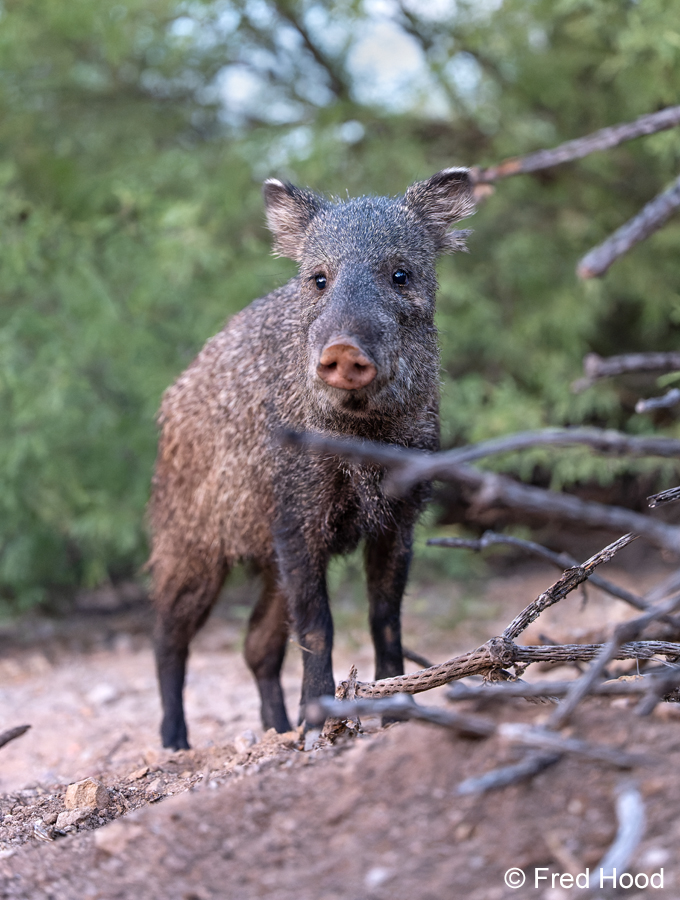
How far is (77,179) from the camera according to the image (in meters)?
6.43

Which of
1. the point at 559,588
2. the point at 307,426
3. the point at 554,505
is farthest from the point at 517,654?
the point at 307,426

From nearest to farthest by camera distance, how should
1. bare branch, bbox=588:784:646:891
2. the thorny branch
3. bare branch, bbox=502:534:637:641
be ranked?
1. bare branch, bbox=588:784:646:891
2. the thorny branch
3. bare branch, bbox=502:534:637:641

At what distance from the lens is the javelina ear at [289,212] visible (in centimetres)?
346

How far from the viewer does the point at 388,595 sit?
3.38m

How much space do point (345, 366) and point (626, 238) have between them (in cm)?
115

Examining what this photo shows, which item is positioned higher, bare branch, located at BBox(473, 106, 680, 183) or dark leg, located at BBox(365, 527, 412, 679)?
bare branch, located at BBox(473, 106, 680, 183)

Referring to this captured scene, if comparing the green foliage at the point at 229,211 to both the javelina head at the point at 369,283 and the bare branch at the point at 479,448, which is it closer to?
the javelina head at the point at 369,283

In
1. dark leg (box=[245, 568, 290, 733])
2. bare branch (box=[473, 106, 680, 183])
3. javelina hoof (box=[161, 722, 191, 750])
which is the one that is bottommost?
javelina hoof (box=[161, 722, 191, 750])

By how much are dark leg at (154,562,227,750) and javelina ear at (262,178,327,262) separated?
4.51 feet

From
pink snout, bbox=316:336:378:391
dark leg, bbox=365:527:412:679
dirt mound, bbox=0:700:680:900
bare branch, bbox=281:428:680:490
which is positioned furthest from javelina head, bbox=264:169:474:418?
dirt mound, bbox=0:700:680:900

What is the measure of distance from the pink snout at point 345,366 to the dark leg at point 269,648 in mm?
1638

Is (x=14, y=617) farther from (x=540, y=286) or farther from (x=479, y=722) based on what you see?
(x=479, y=722)

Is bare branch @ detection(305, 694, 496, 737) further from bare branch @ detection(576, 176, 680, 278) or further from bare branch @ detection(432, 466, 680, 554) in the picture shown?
bare branch @ detection(576, 176, 680, 278)

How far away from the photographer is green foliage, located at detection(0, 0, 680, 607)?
579 centimetres
